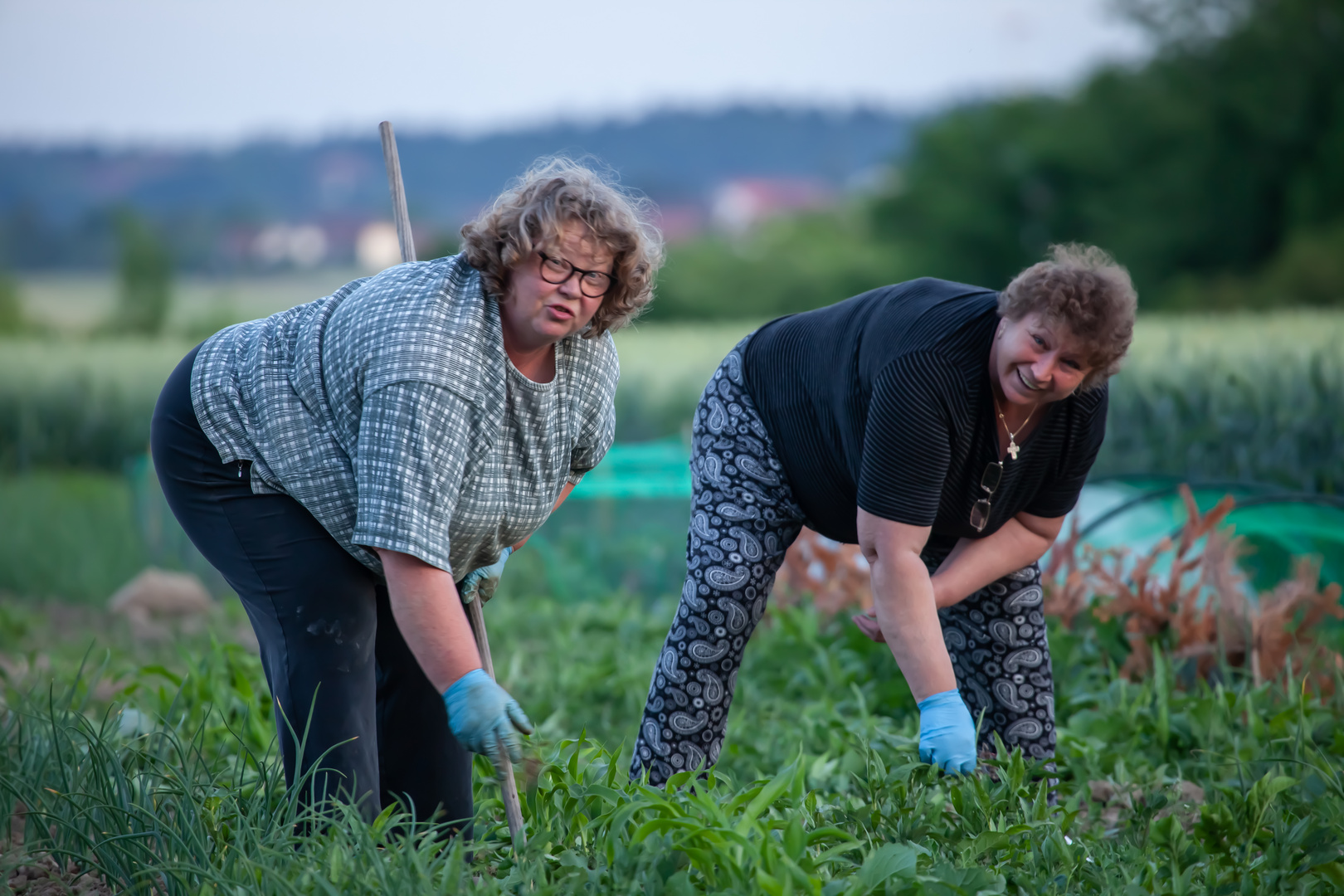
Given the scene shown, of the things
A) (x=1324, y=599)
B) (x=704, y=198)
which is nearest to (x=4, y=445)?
(x=1324, y=599)

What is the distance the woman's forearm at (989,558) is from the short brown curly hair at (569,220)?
3.18 ft

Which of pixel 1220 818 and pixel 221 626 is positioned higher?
pixel 1220 818

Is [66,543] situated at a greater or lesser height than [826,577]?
lesser

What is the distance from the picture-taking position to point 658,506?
7.27 meters

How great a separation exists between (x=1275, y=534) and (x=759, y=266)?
3839 cm

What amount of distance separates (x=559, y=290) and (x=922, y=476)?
0.83 metres

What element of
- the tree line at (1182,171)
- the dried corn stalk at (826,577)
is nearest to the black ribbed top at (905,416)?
the dried corn stalk at (826,577)

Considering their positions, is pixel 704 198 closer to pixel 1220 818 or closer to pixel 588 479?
pixel 588 479

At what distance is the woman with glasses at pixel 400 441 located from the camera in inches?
82.6

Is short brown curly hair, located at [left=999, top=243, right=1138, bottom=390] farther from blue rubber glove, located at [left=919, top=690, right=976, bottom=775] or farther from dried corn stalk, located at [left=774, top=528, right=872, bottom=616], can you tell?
dried corn stalk, located at [left=774, top=528, right=872, bottom=616]

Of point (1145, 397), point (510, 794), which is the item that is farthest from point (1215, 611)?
point (510, 794)

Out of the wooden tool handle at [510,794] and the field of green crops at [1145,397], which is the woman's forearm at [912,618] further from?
the field of green crops at [1145,397]

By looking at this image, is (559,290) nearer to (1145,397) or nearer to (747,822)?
(747,822)

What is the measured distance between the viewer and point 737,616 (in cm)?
282
